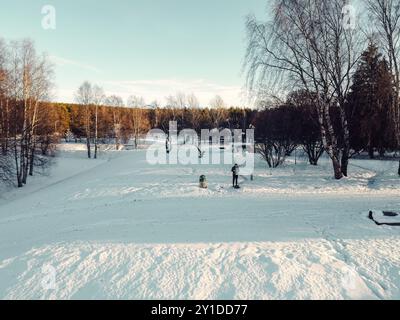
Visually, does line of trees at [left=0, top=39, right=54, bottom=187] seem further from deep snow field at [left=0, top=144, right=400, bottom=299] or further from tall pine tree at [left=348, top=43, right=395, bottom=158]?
tall pine tree at [left=348, top=43, right=395, bottom=158]

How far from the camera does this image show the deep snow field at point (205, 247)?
17.4 ft

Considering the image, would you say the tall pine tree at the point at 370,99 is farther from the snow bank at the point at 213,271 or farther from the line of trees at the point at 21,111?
the line of trees at the point at 21,111

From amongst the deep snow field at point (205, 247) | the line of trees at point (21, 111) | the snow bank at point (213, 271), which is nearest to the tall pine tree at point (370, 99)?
the deep snow field at point (205, 247)

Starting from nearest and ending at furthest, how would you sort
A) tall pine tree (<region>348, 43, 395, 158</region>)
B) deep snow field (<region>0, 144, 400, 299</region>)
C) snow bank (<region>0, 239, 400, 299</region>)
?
snow bank (<region>0, 239, 400, 299</region>)
deep snow field (<region>0, 144, 400, 299</region>)
tall pine tree (<region>348, 43, 395, 158</region>)

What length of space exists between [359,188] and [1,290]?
13.7 metres

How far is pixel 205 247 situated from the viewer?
6.79m

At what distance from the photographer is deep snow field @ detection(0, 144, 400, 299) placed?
530 centimetres

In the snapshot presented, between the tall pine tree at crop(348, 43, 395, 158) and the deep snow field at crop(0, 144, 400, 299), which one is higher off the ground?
the tall pine tree at crop(348, 43, 395, 158)

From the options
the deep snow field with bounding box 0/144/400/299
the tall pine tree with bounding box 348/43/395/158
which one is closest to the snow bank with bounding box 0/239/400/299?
the deep snow field with bounding box 0/144/400/299

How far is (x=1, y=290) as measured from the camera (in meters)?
5.44
